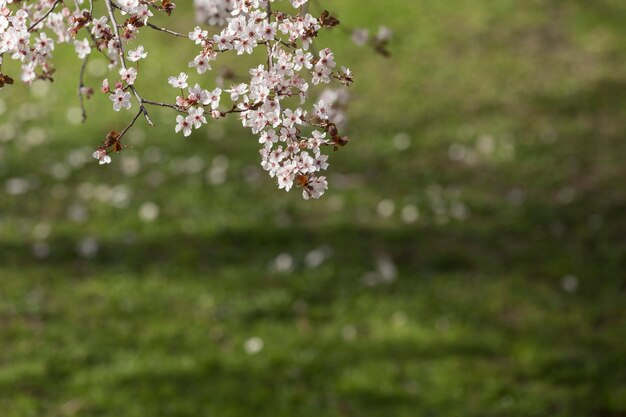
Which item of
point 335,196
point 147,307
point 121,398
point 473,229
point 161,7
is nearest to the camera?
point 161,7

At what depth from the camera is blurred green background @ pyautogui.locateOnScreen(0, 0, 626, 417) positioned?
4.55m

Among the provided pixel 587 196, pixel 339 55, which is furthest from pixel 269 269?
pixel 339 55

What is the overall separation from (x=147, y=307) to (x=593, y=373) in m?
2.76

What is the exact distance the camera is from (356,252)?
586 centimetres

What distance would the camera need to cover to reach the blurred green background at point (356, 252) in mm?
4555

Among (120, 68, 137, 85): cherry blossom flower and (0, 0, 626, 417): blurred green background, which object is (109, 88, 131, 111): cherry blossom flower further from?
(0, 0, 626, 417): blurred green background

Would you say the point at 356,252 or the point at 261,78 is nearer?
the point at 261,78

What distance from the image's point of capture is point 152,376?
182 inches

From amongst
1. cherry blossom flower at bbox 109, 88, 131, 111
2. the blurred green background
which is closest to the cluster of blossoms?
cherry blossom flower at bbox 109, 88, 131, 111

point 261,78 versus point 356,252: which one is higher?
point 356,252

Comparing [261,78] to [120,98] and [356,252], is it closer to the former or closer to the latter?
[120,98]

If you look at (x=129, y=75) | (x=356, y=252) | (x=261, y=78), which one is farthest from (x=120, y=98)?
(x=356, y=252)

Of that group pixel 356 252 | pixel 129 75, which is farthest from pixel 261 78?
pixel 356 252

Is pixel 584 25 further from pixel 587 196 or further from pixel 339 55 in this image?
pixel 587 196
